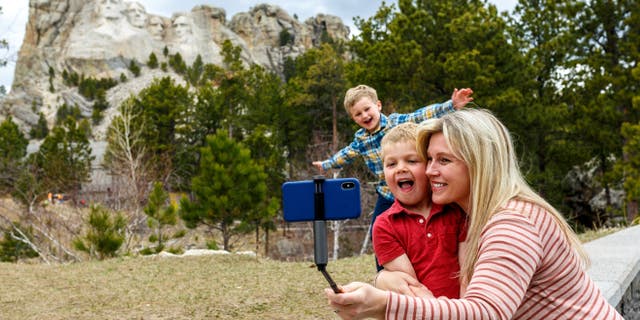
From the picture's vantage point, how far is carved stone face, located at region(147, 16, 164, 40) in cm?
7969

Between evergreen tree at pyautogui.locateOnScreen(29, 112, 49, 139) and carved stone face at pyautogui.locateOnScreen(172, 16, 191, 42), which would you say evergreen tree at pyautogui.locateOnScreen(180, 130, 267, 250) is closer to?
evergreen tree at pyautogui.locateOnScreen(29, 112, 49, 139)

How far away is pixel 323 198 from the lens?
120 centimetres

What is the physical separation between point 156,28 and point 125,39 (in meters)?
6.06

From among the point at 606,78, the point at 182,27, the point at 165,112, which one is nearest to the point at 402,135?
the point at 606,78

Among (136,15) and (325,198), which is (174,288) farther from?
(136,15)

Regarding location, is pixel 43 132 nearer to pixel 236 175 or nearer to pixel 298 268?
pixel 236 175

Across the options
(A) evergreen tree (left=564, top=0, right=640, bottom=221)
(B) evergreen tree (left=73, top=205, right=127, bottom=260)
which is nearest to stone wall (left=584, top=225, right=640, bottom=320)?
(B) evergreen tree (left=73, top=205, right=127, bottom=260)

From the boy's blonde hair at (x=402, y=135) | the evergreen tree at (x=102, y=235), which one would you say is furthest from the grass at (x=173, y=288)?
the boy's blonde hair at (x=402, y=135)

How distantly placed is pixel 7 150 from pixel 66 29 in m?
52.8

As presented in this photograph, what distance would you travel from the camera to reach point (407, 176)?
1579 mm

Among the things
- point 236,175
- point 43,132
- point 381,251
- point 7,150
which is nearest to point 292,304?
point 381,251

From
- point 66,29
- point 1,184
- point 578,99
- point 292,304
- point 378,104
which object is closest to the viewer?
point 378,104

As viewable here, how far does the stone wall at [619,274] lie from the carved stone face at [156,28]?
8042 cm

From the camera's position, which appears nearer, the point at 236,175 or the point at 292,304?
the point at 292,304
